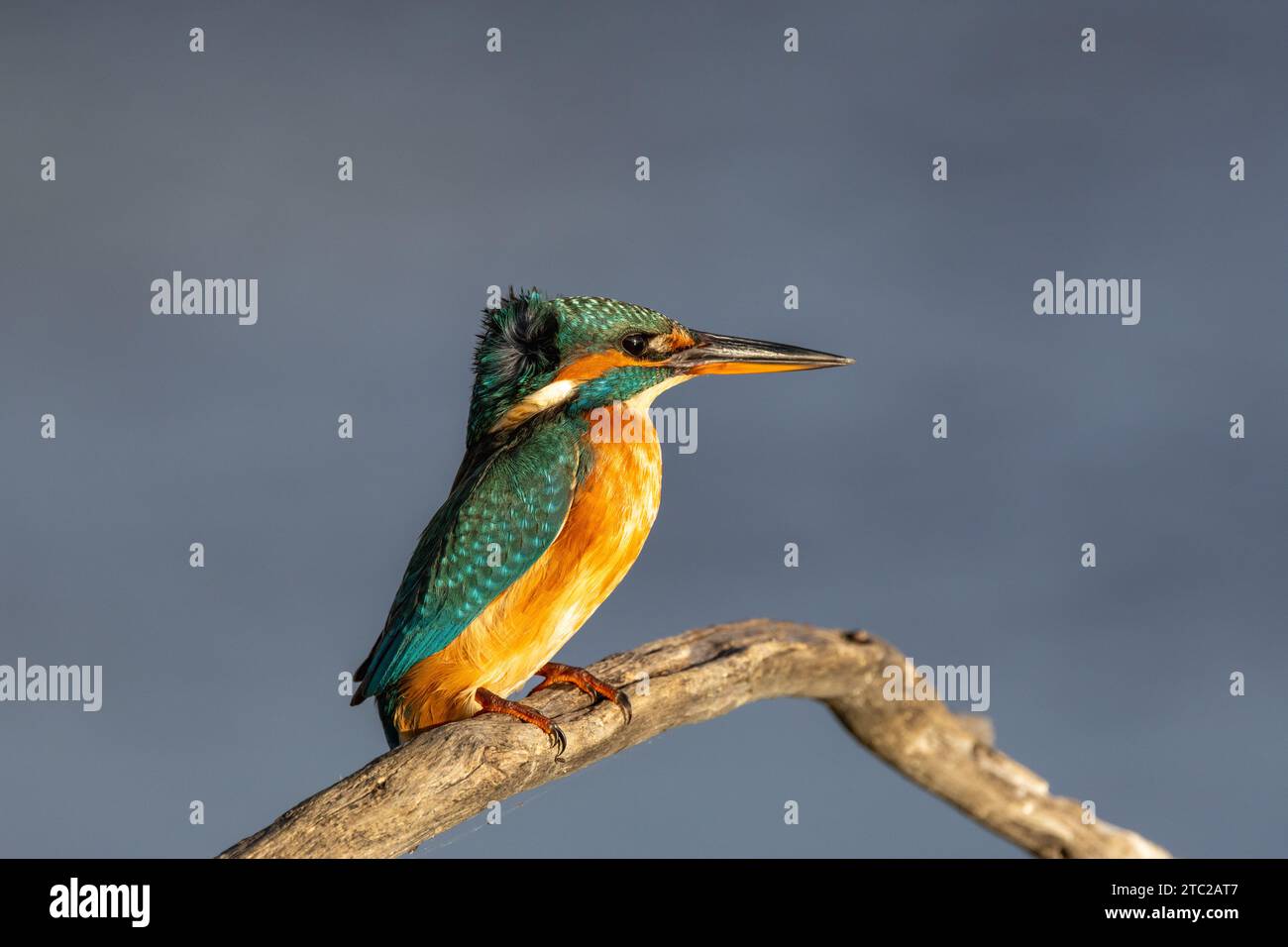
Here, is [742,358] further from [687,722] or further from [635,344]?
[687,722]

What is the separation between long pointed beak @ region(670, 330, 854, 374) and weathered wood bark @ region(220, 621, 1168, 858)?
103 cm

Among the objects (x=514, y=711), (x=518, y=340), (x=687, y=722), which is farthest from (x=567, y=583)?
(x=687, y=722)

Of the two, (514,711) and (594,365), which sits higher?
(594,365)

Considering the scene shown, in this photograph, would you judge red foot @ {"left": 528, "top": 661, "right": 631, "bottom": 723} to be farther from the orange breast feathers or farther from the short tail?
the short tail

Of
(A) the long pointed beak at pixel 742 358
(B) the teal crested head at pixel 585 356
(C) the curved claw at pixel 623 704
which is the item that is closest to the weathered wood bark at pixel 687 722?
(C) the curved claw at pixel 623 704

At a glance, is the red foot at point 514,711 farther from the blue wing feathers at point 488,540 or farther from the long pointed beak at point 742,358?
the long pointed beak at point 742,358

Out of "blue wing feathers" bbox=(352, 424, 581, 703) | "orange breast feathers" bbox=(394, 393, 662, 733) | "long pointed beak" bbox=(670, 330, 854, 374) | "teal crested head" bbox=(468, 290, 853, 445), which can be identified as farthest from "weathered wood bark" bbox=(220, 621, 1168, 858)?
"long pointed beak" bbox=(670, 330, 854, 374)

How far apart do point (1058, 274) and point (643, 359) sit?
157cm

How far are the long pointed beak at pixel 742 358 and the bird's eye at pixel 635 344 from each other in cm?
9

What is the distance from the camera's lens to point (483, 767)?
10.4 ft

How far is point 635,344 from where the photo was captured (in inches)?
129

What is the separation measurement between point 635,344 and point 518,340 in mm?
318

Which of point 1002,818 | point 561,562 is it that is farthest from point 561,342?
point 1002,818

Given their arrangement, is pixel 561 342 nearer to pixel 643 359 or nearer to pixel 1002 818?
pixel 643 359
